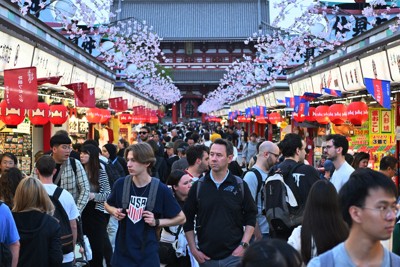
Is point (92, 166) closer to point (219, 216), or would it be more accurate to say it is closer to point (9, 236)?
point (219, 216)

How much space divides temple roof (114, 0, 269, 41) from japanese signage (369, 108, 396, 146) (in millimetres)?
55426

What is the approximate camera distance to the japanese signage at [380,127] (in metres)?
13.6

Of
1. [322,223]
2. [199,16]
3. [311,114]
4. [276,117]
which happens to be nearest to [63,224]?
[322,223]

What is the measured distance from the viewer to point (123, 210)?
5504 mm

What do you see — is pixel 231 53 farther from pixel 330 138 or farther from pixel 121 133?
pixel 330 138

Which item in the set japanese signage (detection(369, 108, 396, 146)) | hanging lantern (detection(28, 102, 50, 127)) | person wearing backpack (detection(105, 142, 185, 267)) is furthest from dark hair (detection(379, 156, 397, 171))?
hanging lantern (detection(28, 102, 50, 127))

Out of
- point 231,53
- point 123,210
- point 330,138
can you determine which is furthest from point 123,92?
point 231,53

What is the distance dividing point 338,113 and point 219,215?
8.40m

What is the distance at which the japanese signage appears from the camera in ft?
44.5

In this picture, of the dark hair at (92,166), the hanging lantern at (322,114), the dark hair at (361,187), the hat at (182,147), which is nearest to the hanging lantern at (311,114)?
the hanging lantern at (322,114)

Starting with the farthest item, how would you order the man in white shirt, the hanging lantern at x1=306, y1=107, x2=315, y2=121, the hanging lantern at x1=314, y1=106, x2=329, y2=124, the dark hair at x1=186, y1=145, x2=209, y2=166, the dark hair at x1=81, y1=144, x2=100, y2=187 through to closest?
the hanging lantern at x1=306, y1=107, x2=315, y2=121 < the hanging lantern at x1=314, y1=106, x2=329, y2=124 < the dark hair at x1=81, y1=144, x2=100, y2=187 < the dark hair at x1=186, y1=145, x2=209, y2=166 < the man in white shirt

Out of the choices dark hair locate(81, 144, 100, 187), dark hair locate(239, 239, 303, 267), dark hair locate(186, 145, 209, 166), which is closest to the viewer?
dark hair locate(239, 239, 303, 267)

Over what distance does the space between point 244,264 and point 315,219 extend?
1.57 meters

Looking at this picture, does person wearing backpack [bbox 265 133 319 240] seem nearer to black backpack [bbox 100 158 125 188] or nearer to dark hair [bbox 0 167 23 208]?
dark hair [bbox 0 167 23 208]
